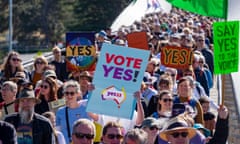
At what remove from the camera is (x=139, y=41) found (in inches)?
657

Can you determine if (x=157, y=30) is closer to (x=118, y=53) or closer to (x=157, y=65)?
(x=157, y=65)

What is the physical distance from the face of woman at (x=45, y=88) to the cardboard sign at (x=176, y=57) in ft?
12.2

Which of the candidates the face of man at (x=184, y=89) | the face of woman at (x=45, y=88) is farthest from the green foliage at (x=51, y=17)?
the face of man at (x=184, y=89)

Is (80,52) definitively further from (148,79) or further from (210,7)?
(210,7)

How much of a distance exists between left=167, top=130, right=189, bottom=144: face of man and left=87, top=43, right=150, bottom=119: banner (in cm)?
170

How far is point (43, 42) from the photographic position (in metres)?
85.3

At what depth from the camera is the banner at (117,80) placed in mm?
10633

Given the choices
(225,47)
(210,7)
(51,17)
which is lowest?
(51,17)

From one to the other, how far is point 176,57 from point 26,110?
20.7ft

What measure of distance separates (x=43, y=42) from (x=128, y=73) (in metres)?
75.0

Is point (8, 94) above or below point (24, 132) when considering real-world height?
above

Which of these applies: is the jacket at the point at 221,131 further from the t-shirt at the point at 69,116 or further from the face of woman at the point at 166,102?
the t-shirt at the point at 69,116

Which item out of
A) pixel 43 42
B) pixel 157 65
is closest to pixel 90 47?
pixel 157 65

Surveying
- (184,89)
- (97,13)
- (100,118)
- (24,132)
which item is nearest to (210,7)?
(184,89)
